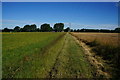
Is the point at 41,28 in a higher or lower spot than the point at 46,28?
higher

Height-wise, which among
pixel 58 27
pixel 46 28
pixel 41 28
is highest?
pixel 58 27

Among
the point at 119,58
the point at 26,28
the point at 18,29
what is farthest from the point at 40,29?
the point at 119,58

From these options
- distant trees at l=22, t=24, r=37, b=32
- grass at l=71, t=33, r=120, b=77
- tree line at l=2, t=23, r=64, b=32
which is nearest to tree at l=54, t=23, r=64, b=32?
tree line at l=2, t=23, r=64, b=32

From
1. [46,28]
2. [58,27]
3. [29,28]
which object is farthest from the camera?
[58,27]

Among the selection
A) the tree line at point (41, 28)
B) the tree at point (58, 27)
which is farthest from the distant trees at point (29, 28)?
the tree at point (58, 27)

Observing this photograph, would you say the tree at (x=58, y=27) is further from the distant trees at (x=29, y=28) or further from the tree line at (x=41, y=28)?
the distant trees at (x=29, y=28)

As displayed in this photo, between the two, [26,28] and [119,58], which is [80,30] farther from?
[119,58]

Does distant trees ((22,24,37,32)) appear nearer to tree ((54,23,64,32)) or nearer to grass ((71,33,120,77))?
tree ((54,23,64,32))

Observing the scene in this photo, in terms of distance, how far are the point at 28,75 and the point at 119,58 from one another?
6083mm

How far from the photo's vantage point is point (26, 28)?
148 meters

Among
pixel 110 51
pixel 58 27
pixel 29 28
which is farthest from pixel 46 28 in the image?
pixel 110 51

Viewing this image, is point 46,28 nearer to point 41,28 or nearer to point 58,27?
point 41,28

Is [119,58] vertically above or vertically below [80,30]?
below

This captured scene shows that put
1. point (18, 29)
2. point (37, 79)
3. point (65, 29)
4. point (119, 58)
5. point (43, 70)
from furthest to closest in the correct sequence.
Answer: point (65, 29), point (18, 29), point (119, 58), point (43, 70), point (37, 79)
